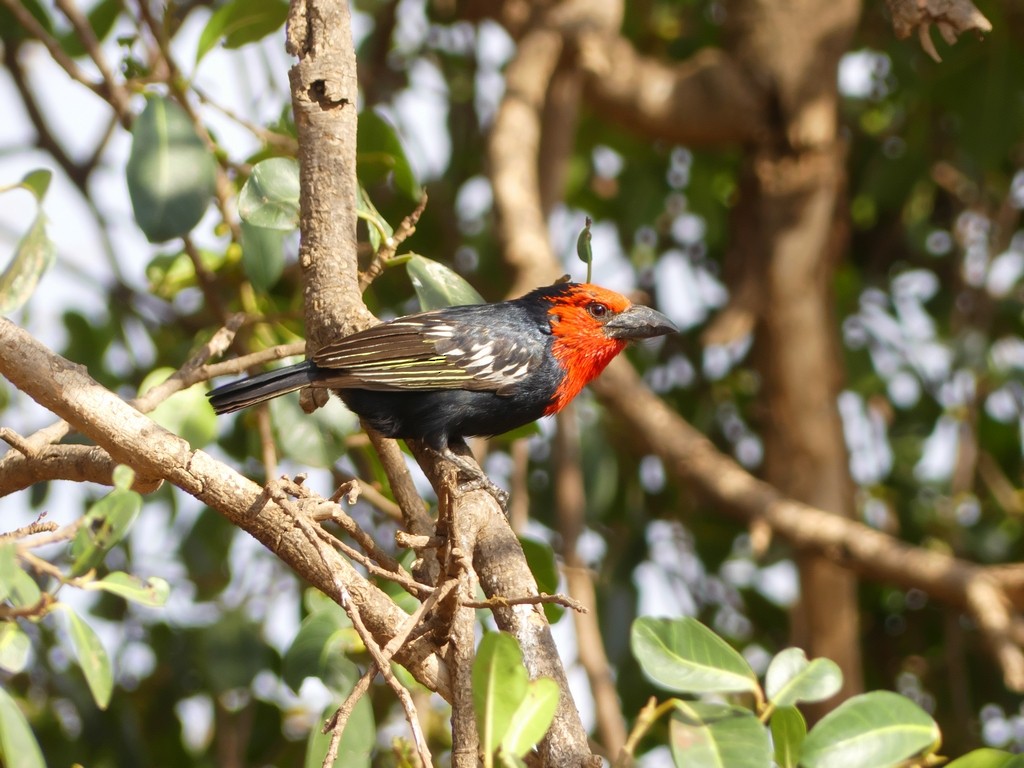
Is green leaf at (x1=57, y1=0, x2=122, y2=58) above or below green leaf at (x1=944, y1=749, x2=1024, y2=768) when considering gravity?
above

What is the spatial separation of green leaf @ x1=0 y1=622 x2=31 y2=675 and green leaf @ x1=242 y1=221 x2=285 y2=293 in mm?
1538

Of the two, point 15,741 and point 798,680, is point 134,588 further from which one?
point 798,680

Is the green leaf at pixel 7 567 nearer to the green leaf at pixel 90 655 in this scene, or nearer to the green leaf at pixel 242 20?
the green leaf at pixel 90 655

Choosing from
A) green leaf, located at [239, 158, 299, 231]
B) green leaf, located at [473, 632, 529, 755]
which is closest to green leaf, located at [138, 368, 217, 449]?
green leaf, located at [239, 158, 299, 231]

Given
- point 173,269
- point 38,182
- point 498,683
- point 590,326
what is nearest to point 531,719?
point 498,683

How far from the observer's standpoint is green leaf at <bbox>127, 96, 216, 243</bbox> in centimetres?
325

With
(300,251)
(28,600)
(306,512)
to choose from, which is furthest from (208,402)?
(28,600)

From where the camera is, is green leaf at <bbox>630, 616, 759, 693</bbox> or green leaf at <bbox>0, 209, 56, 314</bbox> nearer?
green leaf at <bbox>630, 616, 759, 693</bbox>

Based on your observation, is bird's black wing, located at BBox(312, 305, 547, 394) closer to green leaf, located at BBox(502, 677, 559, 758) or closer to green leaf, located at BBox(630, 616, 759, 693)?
green leaf, located at BBox(630, 616, 759, 693)

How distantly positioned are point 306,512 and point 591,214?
4.29 metres

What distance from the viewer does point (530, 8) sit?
528 cm

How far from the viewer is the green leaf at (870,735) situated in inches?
74.2

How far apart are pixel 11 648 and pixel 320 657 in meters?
1.04

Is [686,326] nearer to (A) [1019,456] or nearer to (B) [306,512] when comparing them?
(A) [1019,456]
